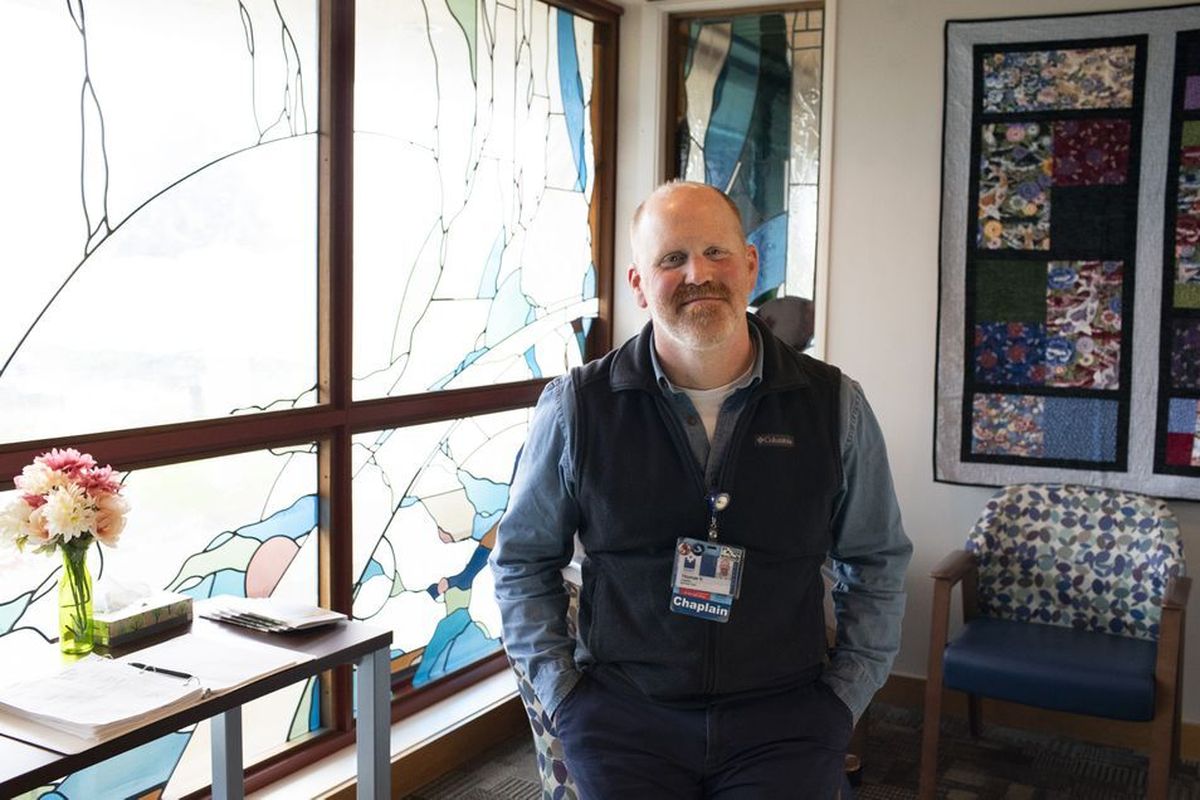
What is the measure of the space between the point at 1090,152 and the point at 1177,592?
4.51 feet

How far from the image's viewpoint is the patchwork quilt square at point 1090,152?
374cm

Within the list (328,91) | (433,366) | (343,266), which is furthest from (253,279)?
(433,366)

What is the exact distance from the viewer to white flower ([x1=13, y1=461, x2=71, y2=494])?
6.91 feet

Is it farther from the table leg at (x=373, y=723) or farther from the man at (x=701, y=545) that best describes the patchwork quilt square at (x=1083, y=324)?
the table leg at (x=373, y=723)

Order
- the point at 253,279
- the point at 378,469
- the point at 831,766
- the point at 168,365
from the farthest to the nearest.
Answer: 1. the point at 378,469
2. the point at 253,279
3. the point at 168,365
4. the point at 831,766

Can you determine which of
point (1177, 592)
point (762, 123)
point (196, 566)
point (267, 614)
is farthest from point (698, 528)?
point (762, 123)

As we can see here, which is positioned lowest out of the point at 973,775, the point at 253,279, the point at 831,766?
the point at 973,775

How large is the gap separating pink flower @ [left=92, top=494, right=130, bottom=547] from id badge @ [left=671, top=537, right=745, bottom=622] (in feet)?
3.24

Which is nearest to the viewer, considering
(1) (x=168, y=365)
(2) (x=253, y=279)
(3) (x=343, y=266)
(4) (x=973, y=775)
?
(1) (x=168, y=365)

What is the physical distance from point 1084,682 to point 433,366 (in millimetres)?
1973

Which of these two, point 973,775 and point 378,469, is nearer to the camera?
point 378,469

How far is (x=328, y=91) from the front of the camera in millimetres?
3053

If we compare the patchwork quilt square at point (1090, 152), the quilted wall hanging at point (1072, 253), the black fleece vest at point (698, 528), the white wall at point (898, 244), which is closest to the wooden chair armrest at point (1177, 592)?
the quilted wall hanging at point (1072, 253)

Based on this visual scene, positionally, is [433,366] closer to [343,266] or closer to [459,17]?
[343,266]
